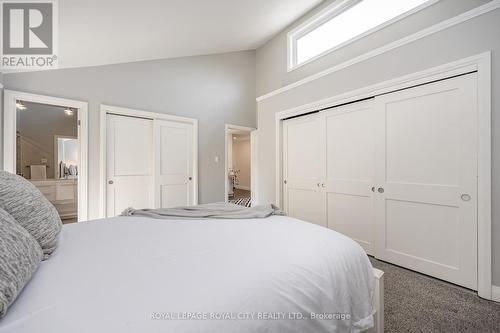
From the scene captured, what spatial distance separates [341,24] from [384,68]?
124 cm

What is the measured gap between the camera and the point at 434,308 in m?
1.65

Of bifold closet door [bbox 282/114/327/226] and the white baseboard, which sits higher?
bifold closet door [bbox 282/114/327/226]

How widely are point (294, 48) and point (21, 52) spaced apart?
3.64 metres

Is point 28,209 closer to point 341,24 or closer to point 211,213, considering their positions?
point 211,213

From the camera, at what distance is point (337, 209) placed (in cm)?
301

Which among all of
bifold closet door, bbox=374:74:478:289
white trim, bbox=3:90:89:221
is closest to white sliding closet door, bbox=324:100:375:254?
bifold closet door, bbox=374:74:478:289

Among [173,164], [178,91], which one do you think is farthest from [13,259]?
[178,91]

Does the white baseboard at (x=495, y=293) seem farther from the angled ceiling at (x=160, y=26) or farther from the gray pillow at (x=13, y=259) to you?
the angled ceiling at (x=160, y=26)

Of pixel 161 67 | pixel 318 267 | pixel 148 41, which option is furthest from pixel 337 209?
pixel 161 67

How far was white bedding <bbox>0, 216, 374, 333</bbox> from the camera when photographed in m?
0.61

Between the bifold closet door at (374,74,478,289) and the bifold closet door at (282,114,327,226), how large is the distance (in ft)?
2.66

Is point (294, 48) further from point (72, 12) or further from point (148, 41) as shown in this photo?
point (72, 12)

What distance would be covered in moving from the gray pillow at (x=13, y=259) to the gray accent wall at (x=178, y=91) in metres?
2.80

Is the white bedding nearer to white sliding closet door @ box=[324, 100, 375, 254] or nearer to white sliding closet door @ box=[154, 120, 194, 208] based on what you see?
white sliding closet door @ box=[324, 100, 375, 254]
